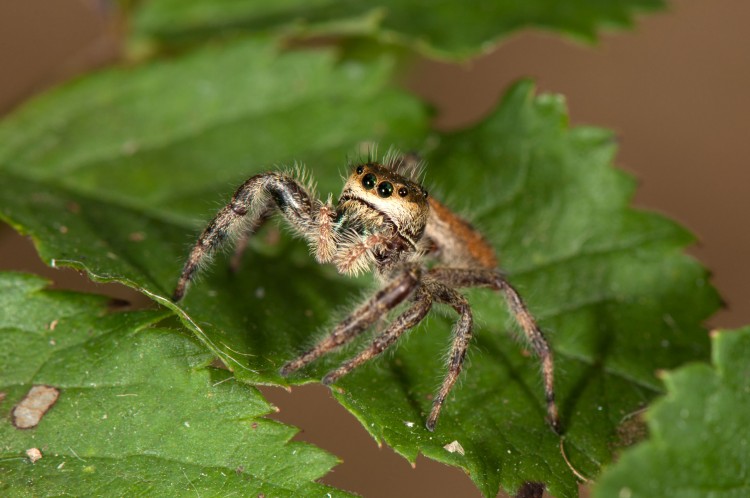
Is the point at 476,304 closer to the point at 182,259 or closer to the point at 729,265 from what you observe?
the point at 182,259

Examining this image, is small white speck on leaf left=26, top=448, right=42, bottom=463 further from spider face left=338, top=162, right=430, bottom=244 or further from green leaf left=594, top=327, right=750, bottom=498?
green leaf left=594, top=327, right=750, bottom=498

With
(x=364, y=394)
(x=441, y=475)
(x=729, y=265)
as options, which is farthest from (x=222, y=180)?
(x=729, y=265)

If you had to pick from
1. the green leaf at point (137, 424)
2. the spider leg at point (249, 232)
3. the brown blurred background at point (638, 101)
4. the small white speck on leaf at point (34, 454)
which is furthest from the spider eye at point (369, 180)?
the brown blurred background at point (638, 101)

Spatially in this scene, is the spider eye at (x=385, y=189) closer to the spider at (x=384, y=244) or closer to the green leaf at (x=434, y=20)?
the spider at (x=384, y=244)

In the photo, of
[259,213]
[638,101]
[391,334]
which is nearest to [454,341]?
[391,334]

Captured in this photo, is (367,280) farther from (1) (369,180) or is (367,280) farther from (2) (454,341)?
(2) (454,341)

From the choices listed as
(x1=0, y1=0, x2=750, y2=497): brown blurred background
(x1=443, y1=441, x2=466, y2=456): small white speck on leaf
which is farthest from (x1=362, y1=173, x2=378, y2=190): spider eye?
(x1=0, y1=0, x2=750, y2=497): brown blurred background
